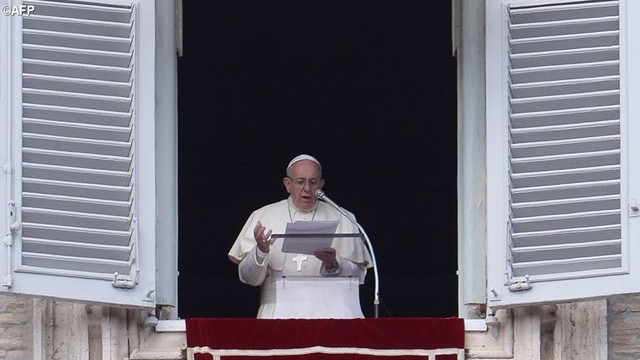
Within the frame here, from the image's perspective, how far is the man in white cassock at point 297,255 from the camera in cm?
1101

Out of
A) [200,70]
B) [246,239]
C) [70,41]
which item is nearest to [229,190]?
[200,70]

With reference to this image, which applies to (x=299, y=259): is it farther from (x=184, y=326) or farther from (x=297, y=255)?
(x=184, y=326)

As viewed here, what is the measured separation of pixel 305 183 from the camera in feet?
38.5

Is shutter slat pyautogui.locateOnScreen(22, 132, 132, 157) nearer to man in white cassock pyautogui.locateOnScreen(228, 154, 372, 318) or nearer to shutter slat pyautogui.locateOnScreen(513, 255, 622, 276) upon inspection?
man in white cassock pyautogui.locateOnScreen(228, 154, 372, 318)

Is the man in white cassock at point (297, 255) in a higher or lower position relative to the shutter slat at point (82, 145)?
lower

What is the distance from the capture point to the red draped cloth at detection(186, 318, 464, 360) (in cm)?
1041

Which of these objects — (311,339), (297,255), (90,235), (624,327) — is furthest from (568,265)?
(90,235)

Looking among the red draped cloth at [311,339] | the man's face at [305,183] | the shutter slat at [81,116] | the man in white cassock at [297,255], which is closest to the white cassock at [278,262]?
the man in white cassock at [297,255]

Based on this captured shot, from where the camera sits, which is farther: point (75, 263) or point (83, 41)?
point (83, 41)

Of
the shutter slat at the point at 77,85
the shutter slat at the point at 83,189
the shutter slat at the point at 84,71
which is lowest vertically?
the shutter slat at the point at 83,189

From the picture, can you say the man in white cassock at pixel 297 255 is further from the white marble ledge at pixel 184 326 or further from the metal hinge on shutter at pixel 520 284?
the metal hinge on shutter at pixel 520 284

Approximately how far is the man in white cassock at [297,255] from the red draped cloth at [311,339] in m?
0.33

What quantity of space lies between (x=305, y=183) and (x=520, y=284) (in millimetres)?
1625

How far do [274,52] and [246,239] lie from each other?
3.27 m
